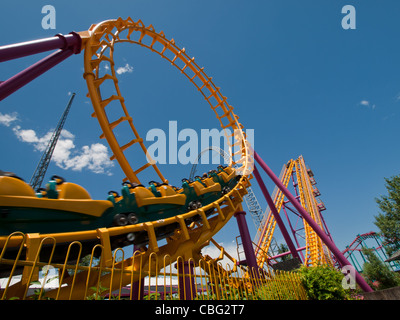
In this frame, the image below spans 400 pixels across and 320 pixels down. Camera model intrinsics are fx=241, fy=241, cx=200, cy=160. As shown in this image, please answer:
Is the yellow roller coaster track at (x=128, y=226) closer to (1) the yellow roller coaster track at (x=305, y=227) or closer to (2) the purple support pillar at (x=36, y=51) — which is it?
(2) the purple support pillar at (x=36, y=51)

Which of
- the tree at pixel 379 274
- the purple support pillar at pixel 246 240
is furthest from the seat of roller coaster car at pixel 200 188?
the tree at pixel 379 274

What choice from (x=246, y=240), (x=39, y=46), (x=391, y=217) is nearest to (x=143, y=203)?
(x=39, y=46)

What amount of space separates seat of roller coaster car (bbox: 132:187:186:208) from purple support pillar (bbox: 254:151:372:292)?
5.36 meters

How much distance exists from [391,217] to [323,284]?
580 inches

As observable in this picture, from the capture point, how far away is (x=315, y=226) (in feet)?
26.3

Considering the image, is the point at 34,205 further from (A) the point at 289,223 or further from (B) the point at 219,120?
(A) the point at 289,223

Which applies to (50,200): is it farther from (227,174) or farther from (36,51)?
(227,174)

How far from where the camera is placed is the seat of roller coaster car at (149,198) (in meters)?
4.06

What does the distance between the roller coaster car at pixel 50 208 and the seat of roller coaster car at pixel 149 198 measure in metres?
0.57

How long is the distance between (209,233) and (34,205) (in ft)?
11.9

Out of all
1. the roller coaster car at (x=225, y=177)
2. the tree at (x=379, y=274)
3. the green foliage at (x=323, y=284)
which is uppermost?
the roller coaster car at (x=225, y=177)

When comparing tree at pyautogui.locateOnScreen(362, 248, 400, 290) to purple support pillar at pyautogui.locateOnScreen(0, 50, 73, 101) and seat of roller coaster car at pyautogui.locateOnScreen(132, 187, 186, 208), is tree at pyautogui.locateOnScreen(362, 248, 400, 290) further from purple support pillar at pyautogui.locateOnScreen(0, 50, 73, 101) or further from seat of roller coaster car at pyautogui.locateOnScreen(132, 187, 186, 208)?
purple support pillar at pyautogui.locateOnScreen(0, 50, 73, 101)

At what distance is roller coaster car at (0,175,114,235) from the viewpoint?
263 centimetres
